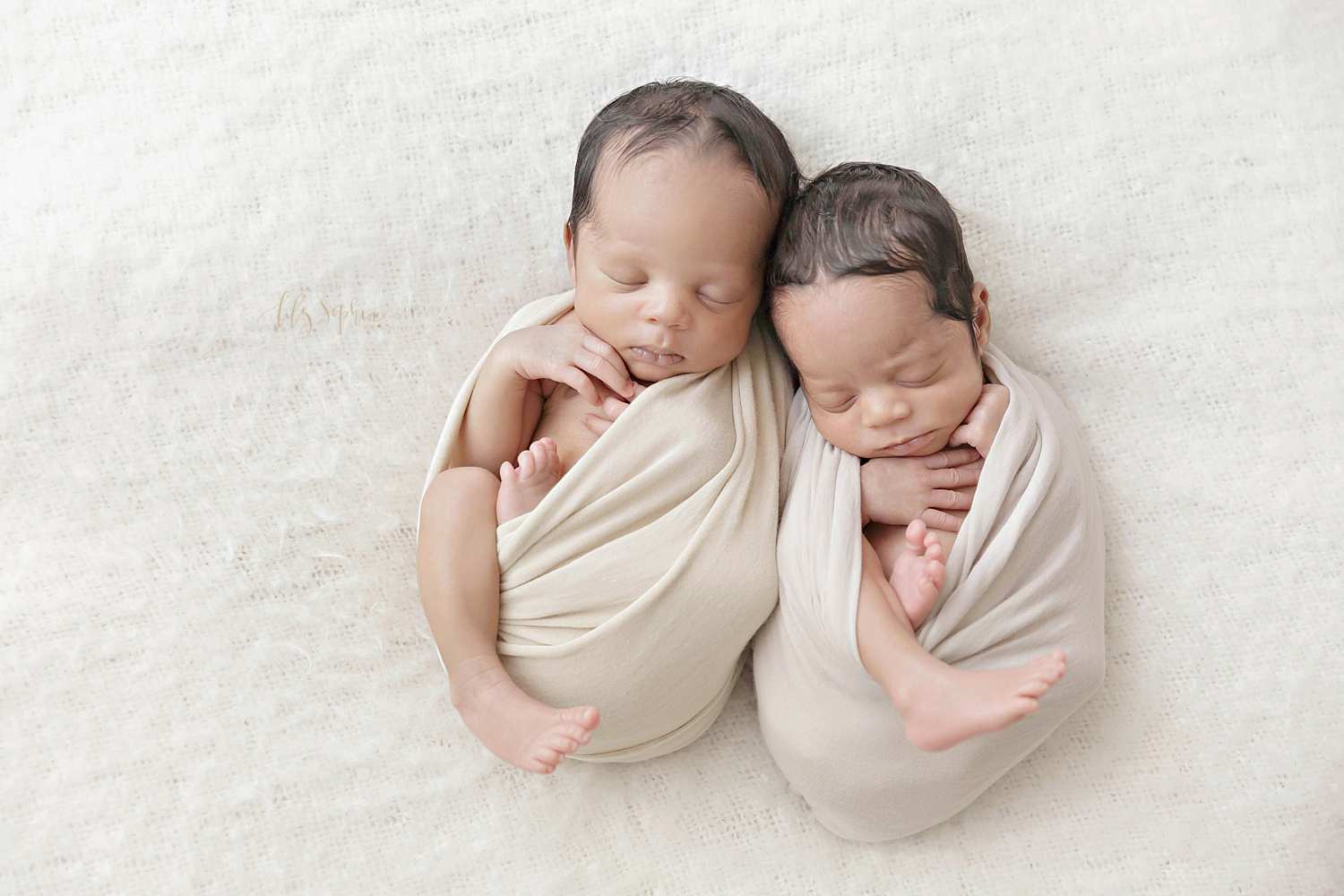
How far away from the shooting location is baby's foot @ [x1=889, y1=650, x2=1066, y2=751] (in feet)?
3.54

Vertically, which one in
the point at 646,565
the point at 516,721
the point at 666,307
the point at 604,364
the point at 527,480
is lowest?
the point at 516,721

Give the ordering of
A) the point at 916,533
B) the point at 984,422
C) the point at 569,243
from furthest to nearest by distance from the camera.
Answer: the point at 569,243
the point at 984,422
the point at 916,533

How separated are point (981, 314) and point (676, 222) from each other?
46 centimetres

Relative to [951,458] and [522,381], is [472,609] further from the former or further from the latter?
[951,458]

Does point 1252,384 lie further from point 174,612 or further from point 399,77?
point 174,612

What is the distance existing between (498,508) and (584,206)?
448mm

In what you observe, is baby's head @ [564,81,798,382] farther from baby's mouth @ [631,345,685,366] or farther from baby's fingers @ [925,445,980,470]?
baby's fingers @ [925,445,980,470]

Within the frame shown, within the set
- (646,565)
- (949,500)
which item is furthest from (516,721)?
(949,500)

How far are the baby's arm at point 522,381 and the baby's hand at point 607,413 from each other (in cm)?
2

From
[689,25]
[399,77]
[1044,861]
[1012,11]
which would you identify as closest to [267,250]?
[399,77]

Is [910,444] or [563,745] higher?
[910,444]

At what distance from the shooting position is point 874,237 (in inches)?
50.8

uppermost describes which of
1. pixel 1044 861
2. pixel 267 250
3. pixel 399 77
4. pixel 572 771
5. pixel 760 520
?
pixel 399 77

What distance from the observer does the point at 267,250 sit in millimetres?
1504
